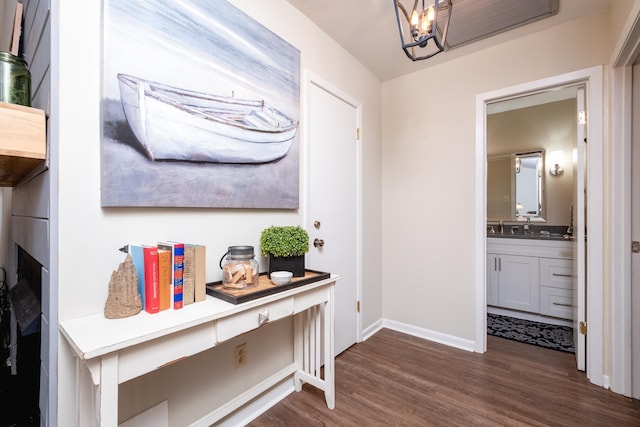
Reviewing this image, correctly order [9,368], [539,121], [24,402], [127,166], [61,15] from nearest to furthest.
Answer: [61,15]
[127,166]
[24,402]
[9,368]
[539,121]

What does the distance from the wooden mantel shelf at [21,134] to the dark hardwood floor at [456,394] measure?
5.19ft

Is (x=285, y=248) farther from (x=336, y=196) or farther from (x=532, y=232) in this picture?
(x=532, y=232)

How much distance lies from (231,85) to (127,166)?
666 millimetres

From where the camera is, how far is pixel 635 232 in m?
1.69

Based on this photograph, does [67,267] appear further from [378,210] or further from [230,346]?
[378,210]

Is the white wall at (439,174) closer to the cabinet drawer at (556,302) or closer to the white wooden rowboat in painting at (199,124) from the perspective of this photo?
the cabinet drawer at (556,302)

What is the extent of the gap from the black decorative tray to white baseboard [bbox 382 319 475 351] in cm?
163

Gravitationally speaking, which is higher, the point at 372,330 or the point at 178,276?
the point at 178,276

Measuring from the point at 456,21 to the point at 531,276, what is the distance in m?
2.66

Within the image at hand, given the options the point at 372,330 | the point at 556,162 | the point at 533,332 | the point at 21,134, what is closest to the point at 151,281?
the point at 21,134

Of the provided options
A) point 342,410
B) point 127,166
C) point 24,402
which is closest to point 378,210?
point 342,410

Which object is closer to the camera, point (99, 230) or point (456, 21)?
point (99, 230)

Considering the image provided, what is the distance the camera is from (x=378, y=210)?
9.41 ft

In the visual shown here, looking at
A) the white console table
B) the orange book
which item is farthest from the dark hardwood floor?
the orange book
